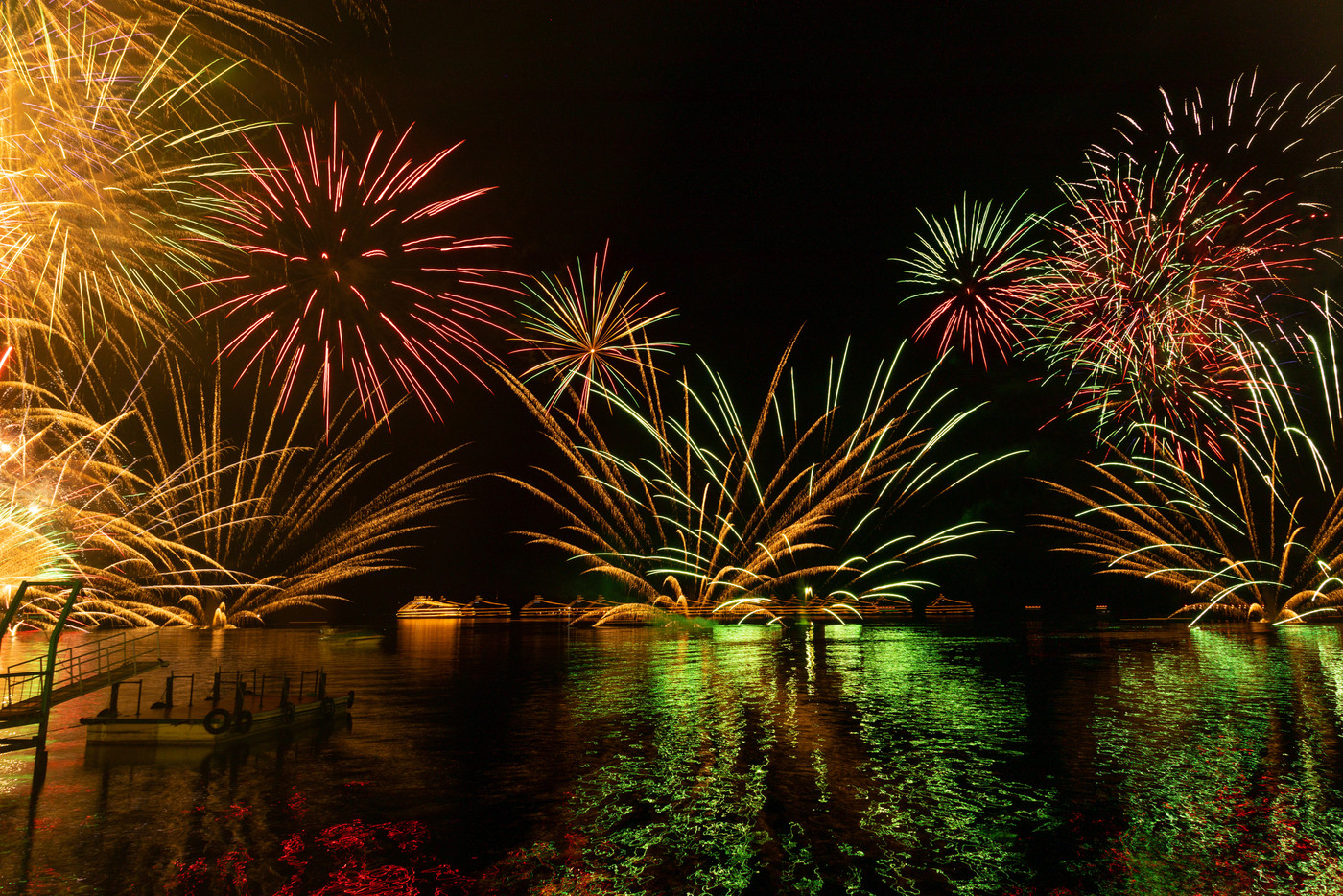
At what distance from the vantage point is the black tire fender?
62.2 ft

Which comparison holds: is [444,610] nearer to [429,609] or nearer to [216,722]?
[429,609]

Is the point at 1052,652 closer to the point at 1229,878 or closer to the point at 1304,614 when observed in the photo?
the point at 1229,878

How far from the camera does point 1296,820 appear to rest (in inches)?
521

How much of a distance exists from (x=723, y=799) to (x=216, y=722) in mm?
12123

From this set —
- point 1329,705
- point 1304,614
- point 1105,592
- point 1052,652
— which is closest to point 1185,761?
point 1329,705

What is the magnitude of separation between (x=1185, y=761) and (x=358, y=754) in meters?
17.9

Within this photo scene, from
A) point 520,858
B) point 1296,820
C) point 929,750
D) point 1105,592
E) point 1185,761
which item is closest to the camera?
point 520,858

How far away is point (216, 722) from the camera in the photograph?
19.0 metres

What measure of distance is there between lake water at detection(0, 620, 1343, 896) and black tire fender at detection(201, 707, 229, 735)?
803 mm

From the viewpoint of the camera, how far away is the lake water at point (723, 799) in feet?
35.5

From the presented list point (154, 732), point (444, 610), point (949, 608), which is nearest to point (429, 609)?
point (444, 610)

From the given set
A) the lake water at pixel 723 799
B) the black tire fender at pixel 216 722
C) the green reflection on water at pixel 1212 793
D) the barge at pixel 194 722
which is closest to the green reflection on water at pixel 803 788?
the lake water at pixel 723 799

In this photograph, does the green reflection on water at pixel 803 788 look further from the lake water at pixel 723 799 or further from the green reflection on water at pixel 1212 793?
the green reflection on water at pixel 1212 793

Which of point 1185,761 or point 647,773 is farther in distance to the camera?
point 1185,761
